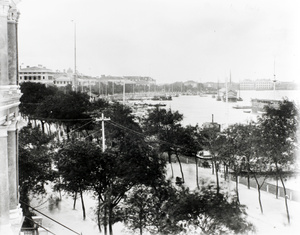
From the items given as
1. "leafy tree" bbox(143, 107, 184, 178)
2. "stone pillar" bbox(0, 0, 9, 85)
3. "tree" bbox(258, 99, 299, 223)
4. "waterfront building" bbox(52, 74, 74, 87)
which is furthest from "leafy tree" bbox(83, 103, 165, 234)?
"waterfront building" bbox(52, 74, 74, 87)

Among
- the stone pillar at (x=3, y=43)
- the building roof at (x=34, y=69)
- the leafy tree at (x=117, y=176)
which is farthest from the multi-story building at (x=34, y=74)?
the stone pillar at (x=3, y=43)

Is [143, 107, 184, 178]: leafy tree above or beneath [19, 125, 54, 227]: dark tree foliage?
above

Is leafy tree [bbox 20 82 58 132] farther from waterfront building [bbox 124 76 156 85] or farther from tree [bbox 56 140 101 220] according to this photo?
waterfront building [bbox 124 76 156 85]

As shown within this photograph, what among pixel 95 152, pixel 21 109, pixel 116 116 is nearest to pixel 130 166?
pixel 95 152

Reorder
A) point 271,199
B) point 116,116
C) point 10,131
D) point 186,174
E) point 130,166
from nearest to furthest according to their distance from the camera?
point 10,131, point 130,166, point 271,199, point 186,174, point 116,116

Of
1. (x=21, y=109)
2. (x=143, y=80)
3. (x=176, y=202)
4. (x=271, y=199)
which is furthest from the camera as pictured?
(x=143, y=80)

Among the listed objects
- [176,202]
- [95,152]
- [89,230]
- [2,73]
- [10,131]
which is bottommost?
[89,230]

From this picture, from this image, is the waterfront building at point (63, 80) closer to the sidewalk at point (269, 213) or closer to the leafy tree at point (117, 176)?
the sidewalk at point (269, 213)

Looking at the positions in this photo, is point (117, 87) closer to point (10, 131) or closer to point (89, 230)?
point (89, 230)

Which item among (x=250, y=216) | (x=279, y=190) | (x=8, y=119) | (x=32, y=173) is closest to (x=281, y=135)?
(x=250, y=216)
